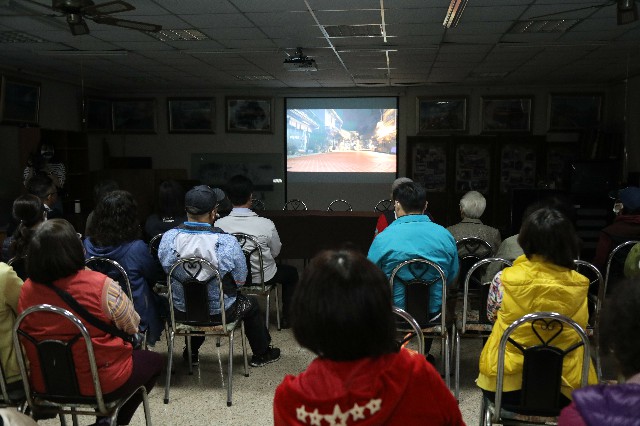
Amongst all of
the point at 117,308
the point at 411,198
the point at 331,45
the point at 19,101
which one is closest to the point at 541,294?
the point at 411,198

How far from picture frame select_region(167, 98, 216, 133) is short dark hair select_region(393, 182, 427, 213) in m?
6.75

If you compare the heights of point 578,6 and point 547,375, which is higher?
point 578,6

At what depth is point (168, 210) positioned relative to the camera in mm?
3926

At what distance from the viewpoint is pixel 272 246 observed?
150 inches

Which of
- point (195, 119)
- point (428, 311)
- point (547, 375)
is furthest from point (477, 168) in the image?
point (547, 375)

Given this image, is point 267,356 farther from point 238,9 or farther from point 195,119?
point 195,119

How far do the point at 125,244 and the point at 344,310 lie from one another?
217 cm

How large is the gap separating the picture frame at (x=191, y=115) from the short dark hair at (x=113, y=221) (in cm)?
651

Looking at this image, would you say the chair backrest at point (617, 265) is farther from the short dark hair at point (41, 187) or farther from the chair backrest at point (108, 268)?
the short dark hair at point (41, 187)

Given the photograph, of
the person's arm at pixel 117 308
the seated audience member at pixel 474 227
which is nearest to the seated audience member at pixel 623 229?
the seated audience member at pixel 474 227

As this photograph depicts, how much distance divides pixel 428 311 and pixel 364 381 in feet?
5.79

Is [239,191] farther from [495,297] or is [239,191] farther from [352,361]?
[352,361]

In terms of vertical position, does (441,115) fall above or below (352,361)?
above

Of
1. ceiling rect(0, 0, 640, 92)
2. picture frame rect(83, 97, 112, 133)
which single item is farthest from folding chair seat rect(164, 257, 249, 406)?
picture frame rect(83, 97, 112, 133)
